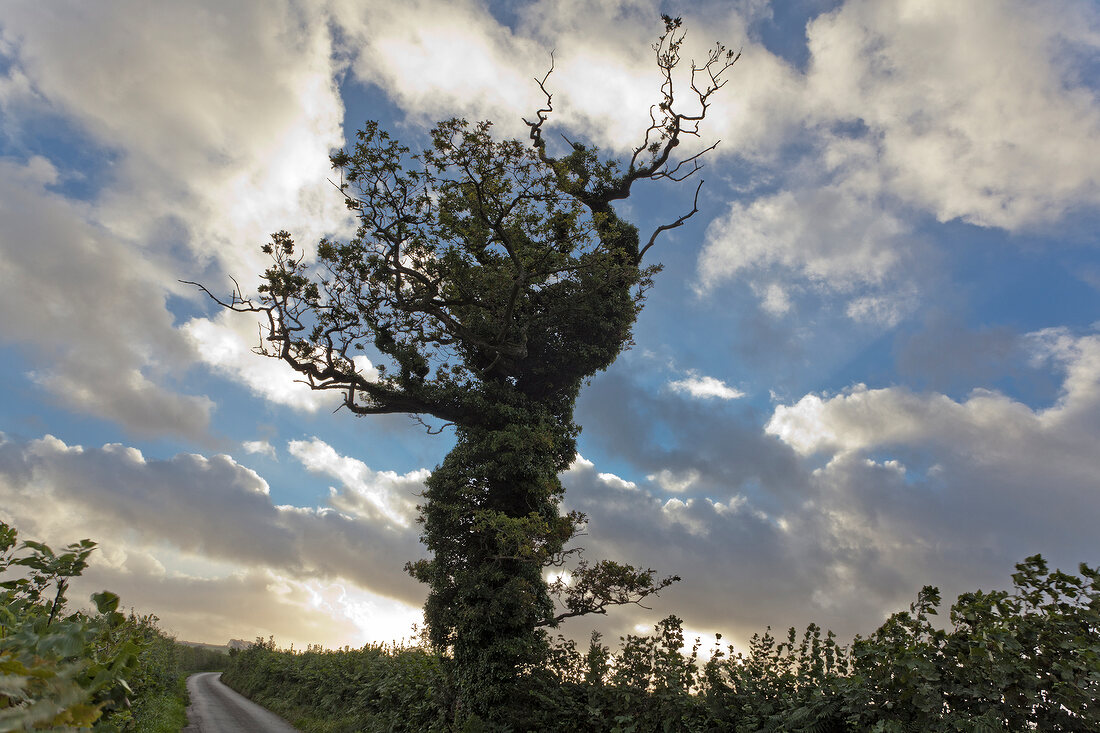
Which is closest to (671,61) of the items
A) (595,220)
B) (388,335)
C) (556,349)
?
(595,220)

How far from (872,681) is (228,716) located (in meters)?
23.6

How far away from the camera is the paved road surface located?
747 inches

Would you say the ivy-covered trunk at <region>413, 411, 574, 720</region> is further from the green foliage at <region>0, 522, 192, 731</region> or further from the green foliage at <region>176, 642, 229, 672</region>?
the green foliage at <region>176, 642, 229, 672</region>

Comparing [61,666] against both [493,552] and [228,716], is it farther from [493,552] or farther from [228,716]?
[228,716]

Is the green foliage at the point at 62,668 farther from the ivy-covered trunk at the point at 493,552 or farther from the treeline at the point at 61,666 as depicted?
the ivy-covered trunk at the point at 493,552

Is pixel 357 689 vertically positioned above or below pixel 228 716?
above

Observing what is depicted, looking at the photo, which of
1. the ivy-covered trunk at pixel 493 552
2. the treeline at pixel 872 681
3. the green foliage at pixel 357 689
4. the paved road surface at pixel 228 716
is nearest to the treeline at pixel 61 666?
the treeline at pixel 872 681

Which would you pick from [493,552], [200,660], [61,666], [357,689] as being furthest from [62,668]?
[200,660]

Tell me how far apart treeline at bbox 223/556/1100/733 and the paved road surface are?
8.39 meters

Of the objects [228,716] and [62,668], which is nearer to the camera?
[62,668]

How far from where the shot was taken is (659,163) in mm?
19500

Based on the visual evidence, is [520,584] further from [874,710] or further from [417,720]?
[874,710]

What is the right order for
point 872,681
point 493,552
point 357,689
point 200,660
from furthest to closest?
point 200,660
point 357,689
point 493,552
point 872,681

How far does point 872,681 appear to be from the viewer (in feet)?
22.1
